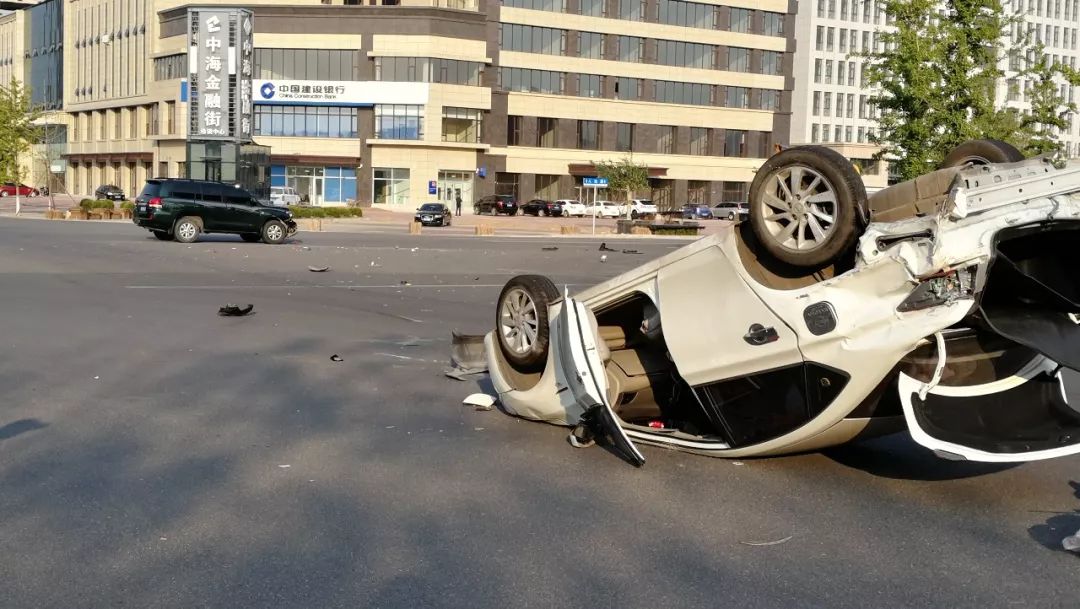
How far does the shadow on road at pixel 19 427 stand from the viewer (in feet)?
24.2

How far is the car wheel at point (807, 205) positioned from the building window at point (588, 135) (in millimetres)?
87517

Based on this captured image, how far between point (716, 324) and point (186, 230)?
2885 cm

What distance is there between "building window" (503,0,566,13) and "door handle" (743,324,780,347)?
85132 mm

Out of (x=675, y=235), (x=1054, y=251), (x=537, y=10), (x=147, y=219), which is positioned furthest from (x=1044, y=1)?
(x=1054, y=251)

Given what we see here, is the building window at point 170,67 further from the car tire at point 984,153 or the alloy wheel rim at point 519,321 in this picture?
the car tire at point 984,153

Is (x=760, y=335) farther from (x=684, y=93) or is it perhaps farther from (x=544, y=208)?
(x=684, y=93)

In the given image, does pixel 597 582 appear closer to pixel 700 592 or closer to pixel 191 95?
pixel 700 592

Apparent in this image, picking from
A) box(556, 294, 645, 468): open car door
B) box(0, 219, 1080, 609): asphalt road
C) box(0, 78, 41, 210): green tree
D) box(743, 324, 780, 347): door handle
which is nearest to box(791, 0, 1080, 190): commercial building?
box(0, 78, 41, 210): green tree

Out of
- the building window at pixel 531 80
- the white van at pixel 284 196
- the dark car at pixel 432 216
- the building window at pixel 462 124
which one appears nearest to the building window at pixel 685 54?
the building window at pixel 531 80

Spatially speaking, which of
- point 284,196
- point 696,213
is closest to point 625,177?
Result: point 696,213

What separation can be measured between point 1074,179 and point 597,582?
295 cm

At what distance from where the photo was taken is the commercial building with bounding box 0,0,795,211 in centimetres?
8375

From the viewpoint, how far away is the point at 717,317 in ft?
20.8

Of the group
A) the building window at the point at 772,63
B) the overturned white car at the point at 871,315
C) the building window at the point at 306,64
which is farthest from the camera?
the building window at the point at 772,63
